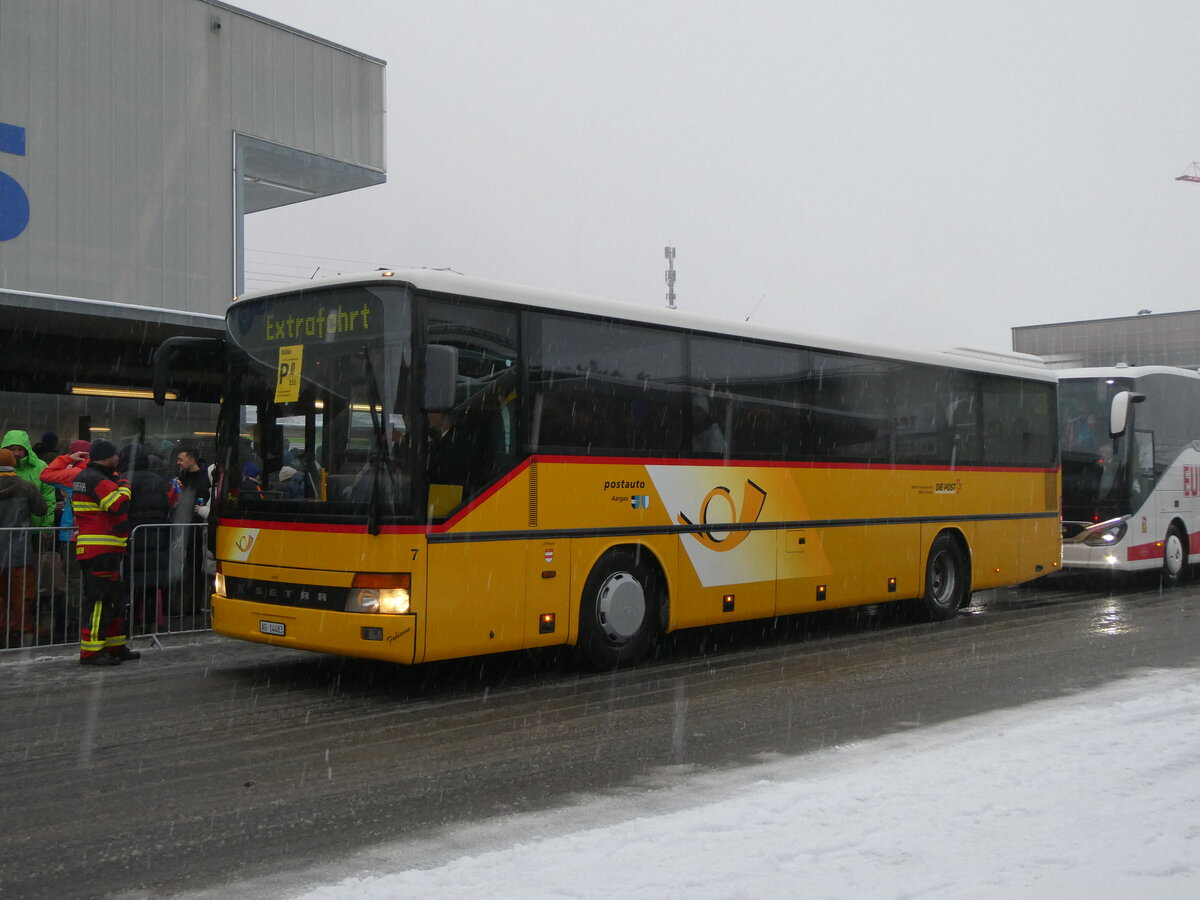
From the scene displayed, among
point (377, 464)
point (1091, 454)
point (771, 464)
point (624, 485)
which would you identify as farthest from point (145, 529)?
point (1091, 454)

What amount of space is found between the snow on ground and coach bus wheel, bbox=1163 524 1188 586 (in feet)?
40.8

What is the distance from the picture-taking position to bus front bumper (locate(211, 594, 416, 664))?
8.34 metres

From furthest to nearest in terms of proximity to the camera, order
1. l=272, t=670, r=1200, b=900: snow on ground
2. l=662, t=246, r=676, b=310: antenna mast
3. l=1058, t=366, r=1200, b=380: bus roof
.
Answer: l=662, t=246, r=676, b=310: antenna mast < l=1058, t=366, r=1200, b=380: bus roof < l=272, t=670, r=1200, b=900: snow on ground

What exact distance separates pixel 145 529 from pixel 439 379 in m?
5.01

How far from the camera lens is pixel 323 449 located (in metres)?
8.80

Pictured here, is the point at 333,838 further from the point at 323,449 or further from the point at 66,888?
the point at 323,449

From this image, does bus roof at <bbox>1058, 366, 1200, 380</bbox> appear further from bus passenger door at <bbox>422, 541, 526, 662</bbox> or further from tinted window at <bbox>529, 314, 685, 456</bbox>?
bus passenger door at <bbox>422, 541, 526, 662</bbox>

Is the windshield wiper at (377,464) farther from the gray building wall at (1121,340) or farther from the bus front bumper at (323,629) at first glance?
the gray building wall at (1121,340)

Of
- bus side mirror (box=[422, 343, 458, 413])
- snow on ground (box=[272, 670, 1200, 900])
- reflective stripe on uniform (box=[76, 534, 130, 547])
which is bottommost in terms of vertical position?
snow on ground (box=[272, 670, 1200, 900])

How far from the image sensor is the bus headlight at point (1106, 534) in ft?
57.1

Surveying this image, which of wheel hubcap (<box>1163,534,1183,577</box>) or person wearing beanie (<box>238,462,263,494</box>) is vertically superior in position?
person wearing beanie (<box>238,462,263,494</box>)

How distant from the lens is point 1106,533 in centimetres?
1745

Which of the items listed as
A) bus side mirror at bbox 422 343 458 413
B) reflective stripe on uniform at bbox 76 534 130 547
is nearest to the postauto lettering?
bus side mirror at bbox 422 343 458 413

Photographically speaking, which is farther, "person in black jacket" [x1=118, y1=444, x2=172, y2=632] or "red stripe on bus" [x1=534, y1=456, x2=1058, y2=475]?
"person in black jacket" [x1=118, y1=444, x2=172, y2=632]
